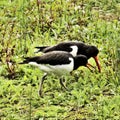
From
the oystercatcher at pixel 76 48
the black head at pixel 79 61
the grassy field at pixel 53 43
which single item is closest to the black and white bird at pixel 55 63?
the black head at pixel 79 61

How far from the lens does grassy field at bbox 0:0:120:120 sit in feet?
24.0

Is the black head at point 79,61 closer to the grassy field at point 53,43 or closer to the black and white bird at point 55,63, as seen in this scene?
the black and white bird at point 55,63

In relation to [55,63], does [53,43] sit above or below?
below

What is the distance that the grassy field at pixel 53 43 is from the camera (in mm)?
7305

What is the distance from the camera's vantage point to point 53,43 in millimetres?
9430

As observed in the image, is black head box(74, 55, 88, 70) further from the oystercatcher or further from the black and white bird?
the oystercatcher

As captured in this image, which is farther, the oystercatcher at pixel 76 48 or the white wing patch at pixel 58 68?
the oystercatcher at pixel 76 48

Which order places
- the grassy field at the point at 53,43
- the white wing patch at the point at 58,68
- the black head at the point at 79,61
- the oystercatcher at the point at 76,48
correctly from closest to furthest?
the grassy field at the point at 53,43, the white wing patch at the point at 58,68, the black head at the point at 79,61, the oystercatcher at the point at 76,48

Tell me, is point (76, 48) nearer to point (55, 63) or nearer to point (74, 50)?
point (74, 50)

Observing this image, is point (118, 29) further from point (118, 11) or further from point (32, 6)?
point (32, 6)

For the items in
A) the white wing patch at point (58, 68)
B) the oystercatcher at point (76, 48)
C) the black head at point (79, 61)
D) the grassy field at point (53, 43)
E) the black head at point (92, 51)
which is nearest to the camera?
the grassy field at point (53, 43)

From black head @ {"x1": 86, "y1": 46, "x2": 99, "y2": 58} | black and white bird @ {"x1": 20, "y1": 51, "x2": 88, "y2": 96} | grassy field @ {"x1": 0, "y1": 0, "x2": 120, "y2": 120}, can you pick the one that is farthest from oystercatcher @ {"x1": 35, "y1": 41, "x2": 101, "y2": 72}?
black and white bird @ {"x1": 20, "y1": 51, "x2": 88, "y2": 96}

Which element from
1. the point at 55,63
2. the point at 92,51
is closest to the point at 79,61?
the point at 55,63

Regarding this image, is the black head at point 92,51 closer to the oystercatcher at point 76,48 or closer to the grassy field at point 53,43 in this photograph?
the oystercatcher at point 76,48
